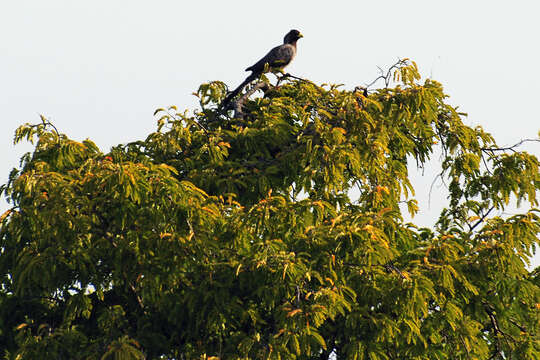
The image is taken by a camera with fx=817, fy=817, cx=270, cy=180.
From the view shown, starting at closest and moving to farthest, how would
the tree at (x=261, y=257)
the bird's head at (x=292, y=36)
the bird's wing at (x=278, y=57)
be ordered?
1. the tree at (x=261, y=257)
2. the bird's wing at (x=278, y=57)
3. the bird's head at (x=292, y=36)

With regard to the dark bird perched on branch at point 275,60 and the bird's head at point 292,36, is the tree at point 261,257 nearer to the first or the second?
the dark bird perched on branch at point 275,60

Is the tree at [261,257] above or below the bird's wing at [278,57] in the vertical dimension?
below

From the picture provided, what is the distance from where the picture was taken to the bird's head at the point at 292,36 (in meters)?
16.8

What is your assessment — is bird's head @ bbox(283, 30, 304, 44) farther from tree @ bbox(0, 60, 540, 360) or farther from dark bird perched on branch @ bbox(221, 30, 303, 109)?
tree @ bbox(0, 60, 540, 360)

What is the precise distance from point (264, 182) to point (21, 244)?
3.46 metres

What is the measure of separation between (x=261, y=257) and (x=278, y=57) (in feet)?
24.3

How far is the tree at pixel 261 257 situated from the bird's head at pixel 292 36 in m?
4.66

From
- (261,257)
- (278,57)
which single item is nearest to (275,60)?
(278,57)

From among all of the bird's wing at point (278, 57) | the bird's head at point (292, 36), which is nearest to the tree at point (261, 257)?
the bird's wing at point (278, 57)

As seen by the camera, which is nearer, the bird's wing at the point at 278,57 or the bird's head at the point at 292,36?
the bird's wing at the point at 278,57

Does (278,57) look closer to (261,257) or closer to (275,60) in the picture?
(275,60)

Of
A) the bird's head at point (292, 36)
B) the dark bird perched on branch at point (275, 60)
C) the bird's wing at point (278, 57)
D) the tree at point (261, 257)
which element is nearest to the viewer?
the tree at point (261, 257)

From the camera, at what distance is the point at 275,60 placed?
15695 millimetres

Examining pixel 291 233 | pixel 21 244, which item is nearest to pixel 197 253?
pixel 291 233
